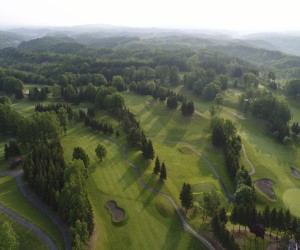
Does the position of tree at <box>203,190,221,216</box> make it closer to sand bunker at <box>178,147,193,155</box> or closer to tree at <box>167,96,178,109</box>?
sand bunker at <box>178,147,193,155</box>

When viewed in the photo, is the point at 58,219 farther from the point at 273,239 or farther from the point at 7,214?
the point at 273,239

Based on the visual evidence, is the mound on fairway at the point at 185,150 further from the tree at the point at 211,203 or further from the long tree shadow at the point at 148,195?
the tree at the point at 211,203

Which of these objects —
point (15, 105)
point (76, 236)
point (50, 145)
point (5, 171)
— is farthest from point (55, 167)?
point (15, 105)

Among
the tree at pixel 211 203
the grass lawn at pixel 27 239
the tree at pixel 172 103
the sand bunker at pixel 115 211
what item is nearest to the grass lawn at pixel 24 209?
the grass lawn at pixel 27 239

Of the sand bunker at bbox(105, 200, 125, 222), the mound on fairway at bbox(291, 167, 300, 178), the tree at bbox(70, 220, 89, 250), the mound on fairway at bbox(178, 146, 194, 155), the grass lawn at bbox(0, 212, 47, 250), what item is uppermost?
the tree at bbox(70, 220, 89, 250)

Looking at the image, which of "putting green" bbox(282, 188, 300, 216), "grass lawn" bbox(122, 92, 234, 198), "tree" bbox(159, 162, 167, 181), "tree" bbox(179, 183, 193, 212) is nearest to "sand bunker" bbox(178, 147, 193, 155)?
"grass lawn" bbox(122, 92, 234, 198)

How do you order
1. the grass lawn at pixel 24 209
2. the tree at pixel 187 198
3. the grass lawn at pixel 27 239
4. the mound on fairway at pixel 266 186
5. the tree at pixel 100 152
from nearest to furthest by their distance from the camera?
the grass lawn at pixel 27 239, the grass lawn at pixel 24 209, the tree at pixel 187 198, the tree at pixel 100 152, the mound on fairway at pixel 266 186
